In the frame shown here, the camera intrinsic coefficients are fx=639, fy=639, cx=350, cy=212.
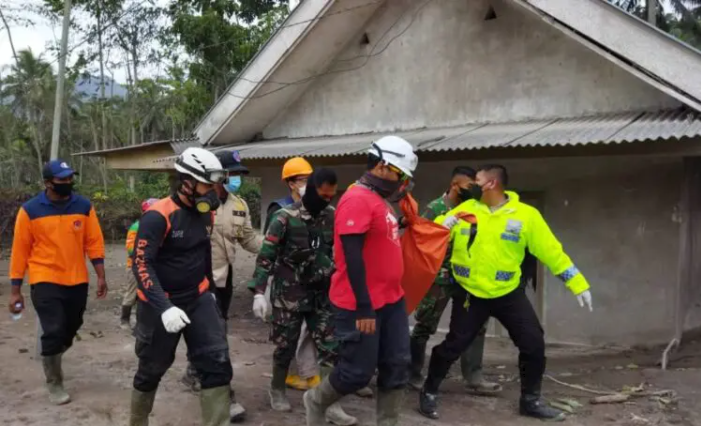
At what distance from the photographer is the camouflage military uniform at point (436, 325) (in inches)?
204

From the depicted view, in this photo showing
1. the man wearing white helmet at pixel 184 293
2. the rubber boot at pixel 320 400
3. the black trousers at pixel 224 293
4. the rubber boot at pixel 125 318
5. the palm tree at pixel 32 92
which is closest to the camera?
the man wearing white helmet at pixel 184 293

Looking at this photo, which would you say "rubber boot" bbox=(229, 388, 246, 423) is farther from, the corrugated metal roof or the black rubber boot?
the corrugated metal roof

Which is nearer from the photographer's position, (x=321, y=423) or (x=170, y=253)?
(x=170, y=253)

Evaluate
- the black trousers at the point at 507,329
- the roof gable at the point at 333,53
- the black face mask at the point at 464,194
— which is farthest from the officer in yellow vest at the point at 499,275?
the roof gable at the point at 333,53

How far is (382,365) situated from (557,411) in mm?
1571

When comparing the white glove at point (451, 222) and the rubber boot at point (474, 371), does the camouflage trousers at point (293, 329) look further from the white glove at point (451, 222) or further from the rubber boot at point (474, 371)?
the rubber boot at point (474, 371)

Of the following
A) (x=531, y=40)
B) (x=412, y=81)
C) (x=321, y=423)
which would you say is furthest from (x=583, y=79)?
(x=321, y=423)

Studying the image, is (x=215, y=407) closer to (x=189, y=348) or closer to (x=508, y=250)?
(x=189, y=348)

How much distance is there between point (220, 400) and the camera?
12.4 ft

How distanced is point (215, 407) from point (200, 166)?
4.70ft

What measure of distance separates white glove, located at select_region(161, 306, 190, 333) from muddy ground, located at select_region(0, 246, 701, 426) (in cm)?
129

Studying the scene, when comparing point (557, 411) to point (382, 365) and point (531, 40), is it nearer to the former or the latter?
point (382, 365)

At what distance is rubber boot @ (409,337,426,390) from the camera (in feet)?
17.6

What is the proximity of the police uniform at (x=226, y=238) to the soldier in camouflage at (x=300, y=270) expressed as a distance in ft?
2.19
